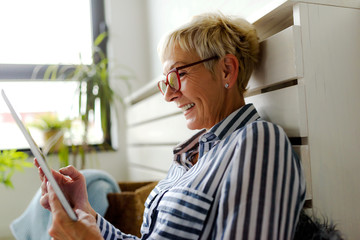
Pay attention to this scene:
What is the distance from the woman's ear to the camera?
Answer: 1.00 meters

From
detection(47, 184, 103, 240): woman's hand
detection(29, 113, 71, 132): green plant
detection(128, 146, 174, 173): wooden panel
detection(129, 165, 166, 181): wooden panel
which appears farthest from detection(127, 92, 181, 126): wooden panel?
detection(47, 184, 103, 240): woman's hand

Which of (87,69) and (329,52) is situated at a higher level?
(87,69)

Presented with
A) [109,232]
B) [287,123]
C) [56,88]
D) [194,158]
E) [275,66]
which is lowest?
[109,232]

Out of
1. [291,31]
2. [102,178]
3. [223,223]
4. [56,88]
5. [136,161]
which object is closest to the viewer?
[223,223]

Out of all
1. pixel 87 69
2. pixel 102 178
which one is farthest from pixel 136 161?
pixel 102 178

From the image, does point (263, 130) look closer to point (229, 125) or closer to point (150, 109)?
point (229, 125)

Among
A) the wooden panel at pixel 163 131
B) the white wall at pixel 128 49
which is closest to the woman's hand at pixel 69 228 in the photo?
the wooden panel at pixel 163 131

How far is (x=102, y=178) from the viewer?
1741 mm

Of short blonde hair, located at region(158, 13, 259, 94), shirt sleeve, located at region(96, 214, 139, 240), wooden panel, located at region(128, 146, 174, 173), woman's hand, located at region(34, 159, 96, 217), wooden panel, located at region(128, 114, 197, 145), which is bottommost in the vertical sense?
shirt sleeve, located at region(96, 214, 139, 240)

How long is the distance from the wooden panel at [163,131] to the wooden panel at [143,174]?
19 centimetres

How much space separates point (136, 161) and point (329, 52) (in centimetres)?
197

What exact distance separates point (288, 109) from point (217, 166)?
0.28 m

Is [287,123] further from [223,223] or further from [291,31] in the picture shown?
[223,223]

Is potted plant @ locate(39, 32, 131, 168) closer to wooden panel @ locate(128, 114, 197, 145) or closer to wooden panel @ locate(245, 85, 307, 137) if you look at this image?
wooden panel @ locate(128, 114, 197, 145)
